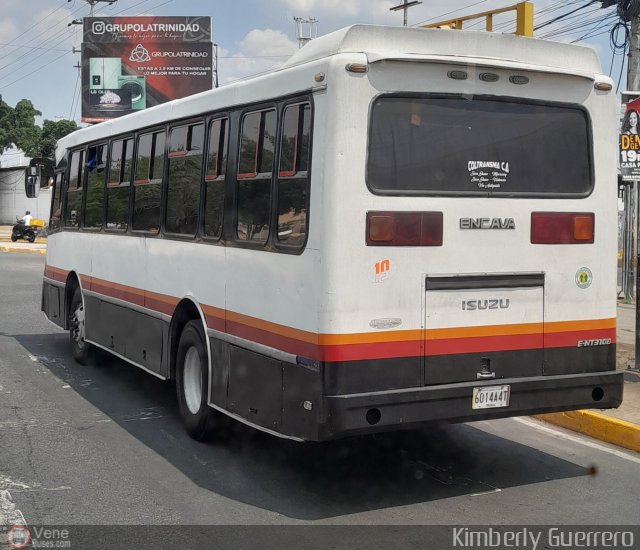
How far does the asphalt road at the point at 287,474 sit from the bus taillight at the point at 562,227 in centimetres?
180

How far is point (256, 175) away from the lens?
6.66 metres

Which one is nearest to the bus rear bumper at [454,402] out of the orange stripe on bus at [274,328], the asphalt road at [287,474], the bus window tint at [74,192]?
the orange stripe on bus at [274,328]

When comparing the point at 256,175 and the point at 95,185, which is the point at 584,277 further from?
the point at 95,185

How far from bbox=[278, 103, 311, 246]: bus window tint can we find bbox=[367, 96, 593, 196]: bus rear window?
0.48 meters

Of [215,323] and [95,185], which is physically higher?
[95,185]

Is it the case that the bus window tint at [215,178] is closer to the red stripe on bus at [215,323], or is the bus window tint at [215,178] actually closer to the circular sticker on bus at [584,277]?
the red stripe on bus at [215,323]

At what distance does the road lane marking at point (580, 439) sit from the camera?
7.19 m

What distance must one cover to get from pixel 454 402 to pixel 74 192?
7.03m

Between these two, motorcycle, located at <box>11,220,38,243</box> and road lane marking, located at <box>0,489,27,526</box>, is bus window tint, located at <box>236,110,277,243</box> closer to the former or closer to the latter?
road lane marking, located at <box>0,489,27,526</box>

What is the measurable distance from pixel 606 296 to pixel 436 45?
229 centimetres

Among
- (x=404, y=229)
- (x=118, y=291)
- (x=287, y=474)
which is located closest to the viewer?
(x=404, y=229)

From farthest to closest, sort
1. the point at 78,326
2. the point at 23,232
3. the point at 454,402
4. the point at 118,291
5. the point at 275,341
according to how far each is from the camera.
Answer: the point at 23,232, the point at 78,326, the point at 118,291, the point at 275,341, the point at 454,402
